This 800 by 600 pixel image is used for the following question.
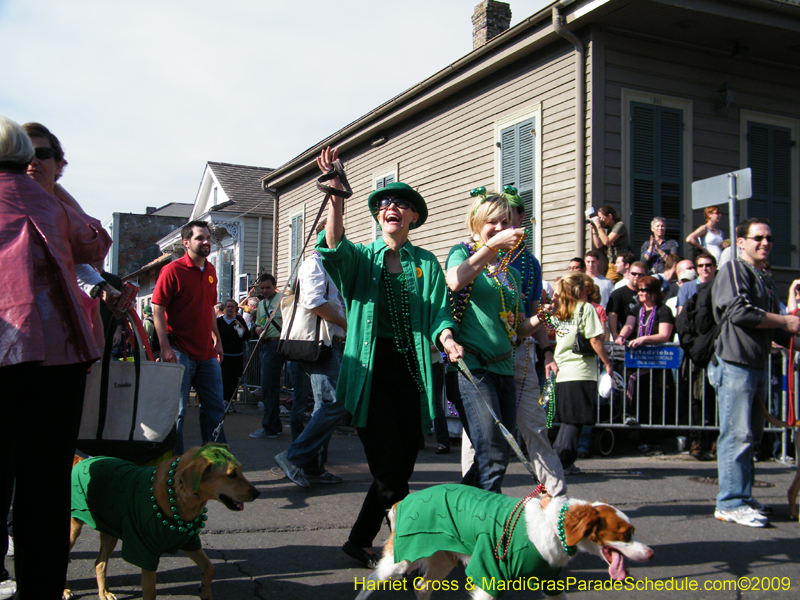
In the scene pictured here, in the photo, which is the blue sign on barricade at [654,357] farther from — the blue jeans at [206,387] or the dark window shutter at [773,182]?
the dark window shutter at [773,182]

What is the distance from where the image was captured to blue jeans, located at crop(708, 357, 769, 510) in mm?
4828

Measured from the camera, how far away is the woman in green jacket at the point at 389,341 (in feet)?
11.3

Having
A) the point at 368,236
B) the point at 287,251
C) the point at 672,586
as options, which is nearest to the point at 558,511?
the point at 672,586

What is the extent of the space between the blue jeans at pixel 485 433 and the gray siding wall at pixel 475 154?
732 centimetres

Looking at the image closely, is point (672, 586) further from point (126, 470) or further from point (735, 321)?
point (126, 470)

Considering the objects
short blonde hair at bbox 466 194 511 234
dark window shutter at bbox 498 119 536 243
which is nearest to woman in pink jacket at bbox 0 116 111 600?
short blonde hair at bbox 466 194 511 234

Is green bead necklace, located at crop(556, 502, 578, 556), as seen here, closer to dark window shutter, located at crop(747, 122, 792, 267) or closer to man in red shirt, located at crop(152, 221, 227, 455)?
man in red shirt, located at crop(152, 221, 227, 455)

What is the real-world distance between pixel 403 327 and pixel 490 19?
43.5 ft

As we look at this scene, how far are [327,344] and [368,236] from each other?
10901mm

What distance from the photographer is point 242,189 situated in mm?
29031

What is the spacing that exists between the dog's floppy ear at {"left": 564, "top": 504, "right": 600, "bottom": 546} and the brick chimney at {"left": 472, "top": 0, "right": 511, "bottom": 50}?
1393 centimetres

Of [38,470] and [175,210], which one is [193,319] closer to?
[38,470]

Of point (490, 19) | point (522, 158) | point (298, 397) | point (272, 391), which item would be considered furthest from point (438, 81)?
point (298, 397)

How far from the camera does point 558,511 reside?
8.68ft
